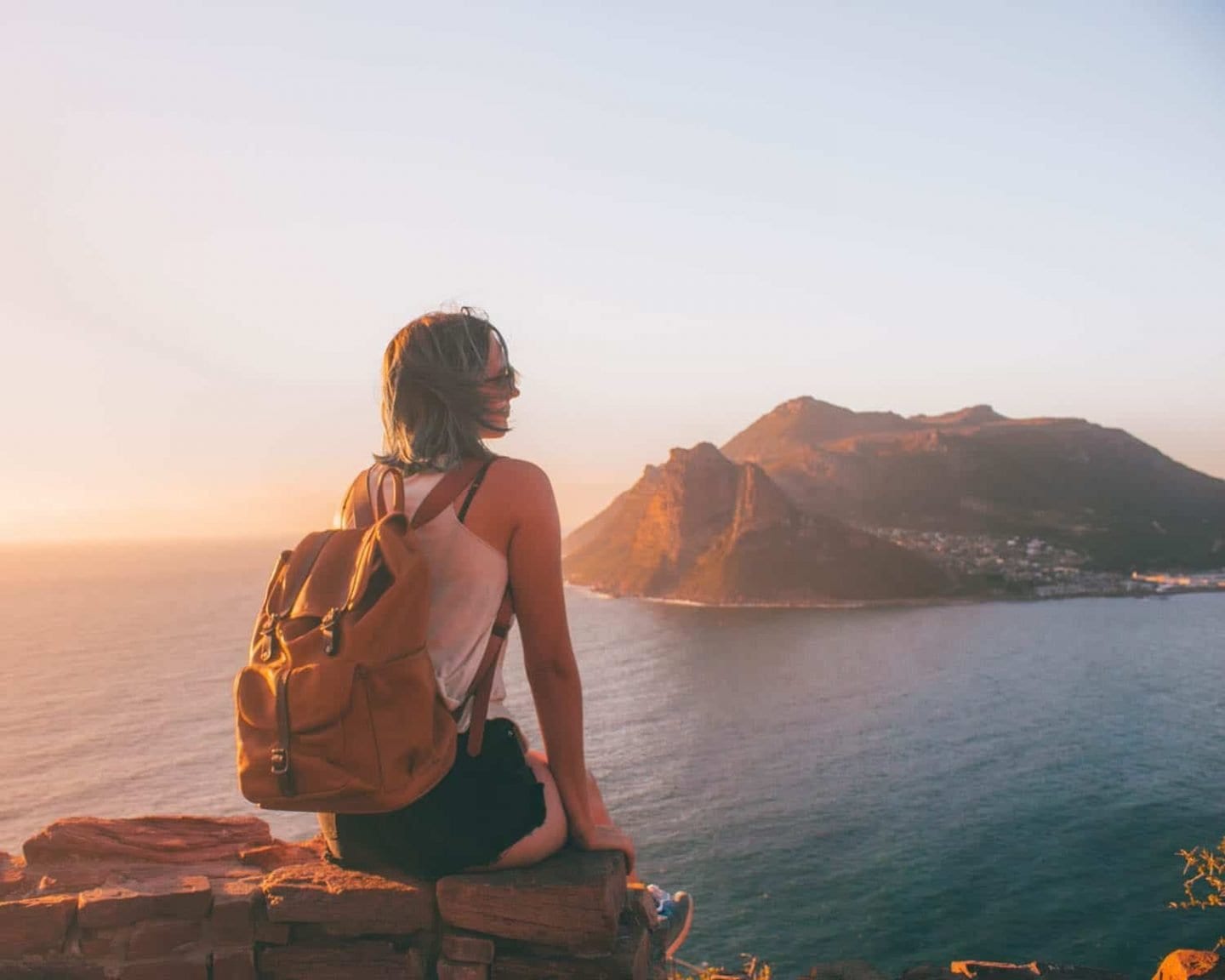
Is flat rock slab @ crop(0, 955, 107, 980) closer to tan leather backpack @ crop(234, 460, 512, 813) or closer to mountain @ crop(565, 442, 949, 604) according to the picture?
tan leather backpack @ crop(234, 460, 512, 813)

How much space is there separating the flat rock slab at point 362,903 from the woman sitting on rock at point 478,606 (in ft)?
Result: 0.32

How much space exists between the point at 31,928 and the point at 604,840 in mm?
1940

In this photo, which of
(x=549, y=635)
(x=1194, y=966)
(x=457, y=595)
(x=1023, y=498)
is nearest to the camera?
(x=457, y=595)

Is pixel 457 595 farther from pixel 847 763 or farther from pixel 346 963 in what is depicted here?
pixel 847 763

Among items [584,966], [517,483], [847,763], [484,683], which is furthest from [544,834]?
[847,763]

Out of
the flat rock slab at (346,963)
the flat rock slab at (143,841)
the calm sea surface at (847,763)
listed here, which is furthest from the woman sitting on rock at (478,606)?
the calm sea surface at (847,763)

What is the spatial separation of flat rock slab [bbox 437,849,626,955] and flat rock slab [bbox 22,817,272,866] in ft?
5.74

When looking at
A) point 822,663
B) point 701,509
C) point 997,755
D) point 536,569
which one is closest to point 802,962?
point 997,755

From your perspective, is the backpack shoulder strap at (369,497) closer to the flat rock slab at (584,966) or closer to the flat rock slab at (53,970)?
the flat rock slab at (584,966)

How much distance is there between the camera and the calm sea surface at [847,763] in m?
34.8

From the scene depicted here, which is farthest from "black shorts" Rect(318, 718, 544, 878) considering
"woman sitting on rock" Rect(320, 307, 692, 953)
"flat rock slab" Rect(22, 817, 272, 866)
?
"flat rock slab" Rect(22, 817, 272, 866)

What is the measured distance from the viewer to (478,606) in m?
2.87

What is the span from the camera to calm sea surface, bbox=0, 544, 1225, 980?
3484cm

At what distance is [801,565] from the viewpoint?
131875 mm
